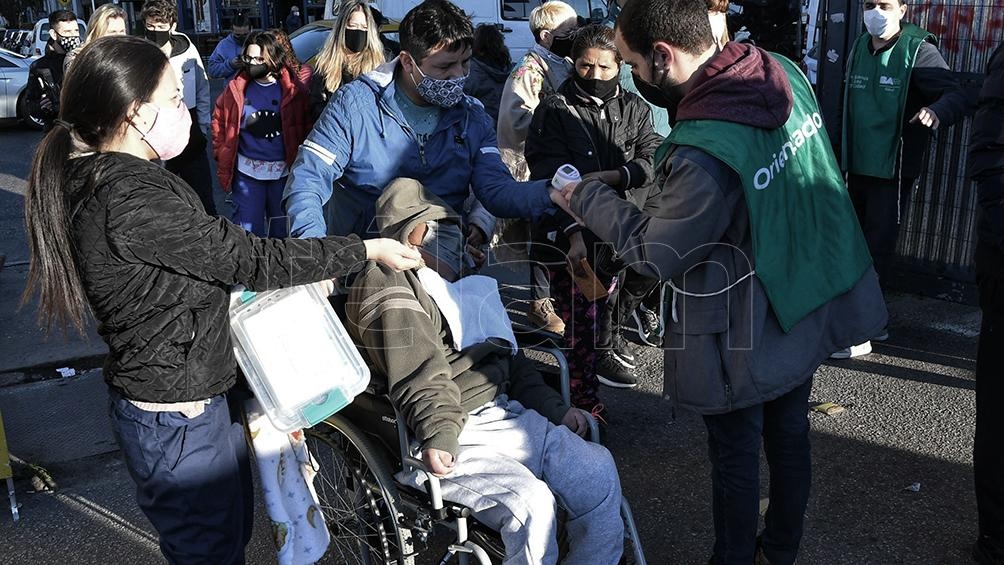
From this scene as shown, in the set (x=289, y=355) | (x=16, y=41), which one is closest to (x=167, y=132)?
(x=289, y=355)

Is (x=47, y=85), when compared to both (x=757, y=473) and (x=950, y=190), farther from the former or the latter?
(x=950, y=190)

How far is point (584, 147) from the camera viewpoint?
4117 mm

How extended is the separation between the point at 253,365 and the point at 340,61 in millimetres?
3940

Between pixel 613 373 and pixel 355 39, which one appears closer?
pixel 613 373

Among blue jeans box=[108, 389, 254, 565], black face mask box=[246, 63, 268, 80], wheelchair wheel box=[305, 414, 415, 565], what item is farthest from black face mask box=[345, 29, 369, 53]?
blue jeans box=[108, 389, 254, 565]

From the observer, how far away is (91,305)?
2322 millimetres

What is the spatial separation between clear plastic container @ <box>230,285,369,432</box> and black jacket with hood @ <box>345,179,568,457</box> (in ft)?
0.67

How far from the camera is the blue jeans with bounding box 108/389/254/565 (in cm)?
238

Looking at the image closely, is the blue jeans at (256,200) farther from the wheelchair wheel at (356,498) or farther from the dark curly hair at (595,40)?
the wheelchair wheel at (356,498)

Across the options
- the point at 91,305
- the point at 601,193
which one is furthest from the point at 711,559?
the point at 91,305

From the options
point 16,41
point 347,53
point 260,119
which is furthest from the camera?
point 16,41

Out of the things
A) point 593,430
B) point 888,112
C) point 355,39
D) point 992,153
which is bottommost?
point 593,430

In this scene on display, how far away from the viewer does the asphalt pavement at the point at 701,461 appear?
135 inches

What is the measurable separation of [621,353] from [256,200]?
2567mm
